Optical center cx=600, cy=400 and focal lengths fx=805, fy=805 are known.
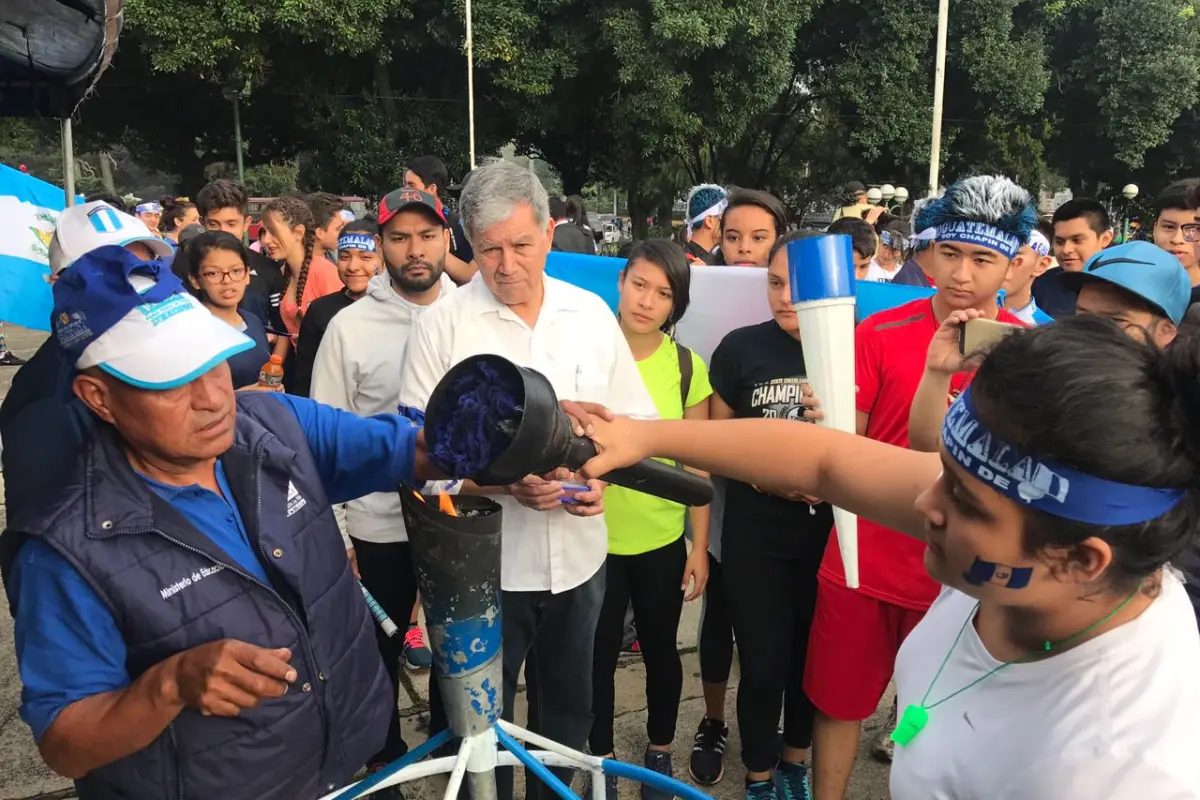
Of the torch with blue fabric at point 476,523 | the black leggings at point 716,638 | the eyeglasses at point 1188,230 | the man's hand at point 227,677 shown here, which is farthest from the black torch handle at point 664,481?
the eyeglasses at point 1188,230

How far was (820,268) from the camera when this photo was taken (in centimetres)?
187

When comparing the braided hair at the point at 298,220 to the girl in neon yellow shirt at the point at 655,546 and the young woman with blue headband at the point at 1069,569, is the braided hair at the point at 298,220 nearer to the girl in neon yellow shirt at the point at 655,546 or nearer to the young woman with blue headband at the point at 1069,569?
the girl in neon yellow shirt at the point at 655,546

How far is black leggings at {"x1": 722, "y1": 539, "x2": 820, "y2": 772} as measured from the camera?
288 cm

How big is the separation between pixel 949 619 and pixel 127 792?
1601 mm

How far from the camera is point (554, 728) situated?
2.69 m

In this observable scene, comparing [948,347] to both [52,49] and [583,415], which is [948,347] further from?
[52,49]

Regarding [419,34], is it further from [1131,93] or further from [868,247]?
[1131,93]

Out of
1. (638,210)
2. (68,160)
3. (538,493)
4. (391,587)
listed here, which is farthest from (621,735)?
(638,210)

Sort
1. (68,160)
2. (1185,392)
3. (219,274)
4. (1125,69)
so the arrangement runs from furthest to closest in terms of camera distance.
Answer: (1125,69)
(68,160)
(219,274)
(1185,392)

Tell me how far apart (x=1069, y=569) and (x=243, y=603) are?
1.44 m

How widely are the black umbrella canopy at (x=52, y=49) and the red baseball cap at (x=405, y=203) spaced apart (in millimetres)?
1190

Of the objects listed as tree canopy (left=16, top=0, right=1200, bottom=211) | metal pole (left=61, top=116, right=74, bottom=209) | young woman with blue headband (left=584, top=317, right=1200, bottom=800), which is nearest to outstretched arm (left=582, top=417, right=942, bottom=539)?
young woman with blue headband (left=584, top=317, right=1200, bottom=800)

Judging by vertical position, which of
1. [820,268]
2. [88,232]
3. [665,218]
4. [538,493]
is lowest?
[538,493]

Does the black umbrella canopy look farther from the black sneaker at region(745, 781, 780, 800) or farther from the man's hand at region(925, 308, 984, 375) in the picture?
the black sneaker at region(745, 781, 780, 800)
